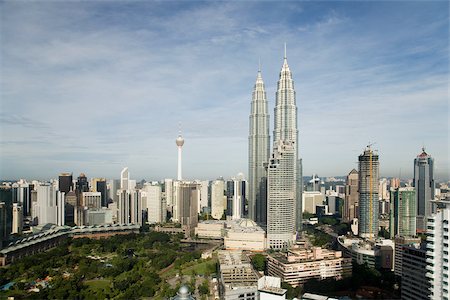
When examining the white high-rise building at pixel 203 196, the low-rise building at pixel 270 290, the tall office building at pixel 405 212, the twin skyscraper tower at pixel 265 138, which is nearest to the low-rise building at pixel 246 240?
the twin skyscraper tower at pixel 265 138

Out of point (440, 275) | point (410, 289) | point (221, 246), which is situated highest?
point (440, 275)

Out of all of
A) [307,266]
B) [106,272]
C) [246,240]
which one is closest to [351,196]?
[246,240]

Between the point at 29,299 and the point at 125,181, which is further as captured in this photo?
the point at 125,181

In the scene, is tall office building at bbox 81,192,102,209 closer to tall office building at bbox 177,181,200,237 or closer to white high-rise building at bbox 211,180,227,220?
tall office building at bbox 177,181,200,237

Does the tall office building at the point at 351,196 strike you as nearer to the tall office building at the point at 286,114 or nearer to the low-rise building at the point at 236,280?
the tall office building at the point at 286,114

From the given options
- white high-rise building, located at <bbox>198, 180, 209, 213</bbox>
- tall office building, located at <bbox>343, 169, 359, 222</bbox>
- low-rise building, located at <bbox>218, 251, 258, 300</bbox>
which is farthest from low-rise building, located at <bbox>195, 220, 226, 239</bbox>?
low-rise building, located at <bbox>218, 251, 258, 300</bbox>

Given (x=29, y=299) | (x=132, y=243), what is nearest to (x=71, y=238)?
(x=132, y=243)

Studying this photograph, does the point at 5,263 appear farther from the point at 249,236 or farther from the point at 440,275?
the point at 440,275
